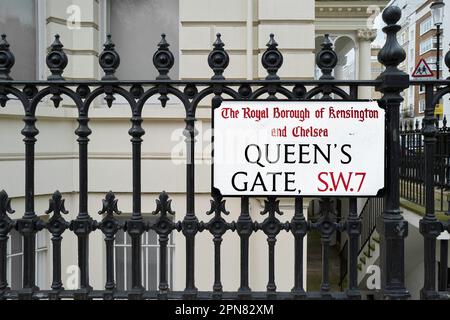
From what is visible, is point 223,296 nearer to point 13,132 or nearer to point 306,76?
point 13,132

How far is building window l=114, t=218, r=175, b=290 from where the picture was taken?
14.8 ft

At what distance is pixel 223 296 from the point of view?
2.11m

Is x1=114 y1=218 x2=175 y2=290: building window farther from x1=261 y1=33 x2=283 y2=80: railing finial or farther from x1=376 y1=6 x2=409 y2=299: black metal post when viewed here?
x1=261 y1=33 x2=283 y2=80: railing finial

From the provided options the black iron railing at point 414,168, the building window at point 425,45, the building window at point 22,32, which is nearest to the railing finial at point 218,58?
the building window at point 22,32

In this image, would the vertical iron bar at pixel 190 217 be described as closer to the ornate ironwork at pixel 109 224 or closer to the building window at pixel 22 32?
the ornate ironwork at pixel 109 224

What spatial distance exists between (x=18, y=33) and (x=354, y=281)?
4.50 meters

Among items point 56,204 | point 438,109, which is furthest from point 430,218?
point 438,109

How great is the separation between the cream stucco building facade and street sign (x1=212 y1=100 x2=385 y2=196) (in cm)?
239

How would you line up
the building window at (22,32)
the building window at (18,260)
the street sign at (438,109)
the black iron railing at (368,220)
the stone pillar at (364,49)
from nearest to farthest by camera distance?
the street sign at (438,109)
the building window at (18,260)
the building window at (22,32)
the black iron railing at (368,220)
the stone pillar at (364,49)

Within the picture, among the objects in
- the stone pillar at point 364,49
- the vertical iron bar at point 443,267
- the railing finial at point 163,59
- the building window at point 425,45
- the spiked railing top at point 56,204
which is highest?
the building window at point 425,45

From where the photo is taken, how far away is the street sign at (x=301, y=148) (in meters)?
2.01

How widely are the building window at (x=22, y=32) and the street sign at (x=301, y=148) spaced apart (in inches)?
131

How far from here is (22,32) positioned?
4.24 meters

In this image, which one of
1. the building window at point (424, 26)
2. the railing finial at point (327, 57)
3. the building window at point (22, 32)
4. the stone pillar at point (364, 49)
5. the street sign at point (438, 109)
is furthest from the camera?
the building window at point (424, 26)
